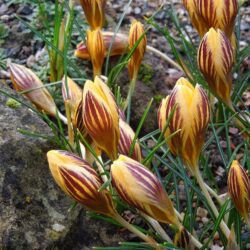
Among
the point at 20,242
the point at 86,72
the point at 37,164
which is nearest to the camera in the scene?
the point at 20,242

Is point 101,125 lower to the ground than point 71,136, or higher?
higher

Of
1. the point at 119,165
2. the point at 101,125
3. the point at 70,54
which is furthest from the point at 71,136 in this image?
the point at 70,54

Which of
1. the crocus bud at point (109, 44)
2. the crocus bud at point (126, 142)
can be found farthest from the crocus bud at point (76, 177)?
the crocus bud at point (109, 44)

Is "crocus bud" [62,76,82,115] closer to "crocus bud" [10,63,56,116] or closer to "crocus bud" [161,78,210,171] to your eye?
"crocus bud" [10,63,56,116]

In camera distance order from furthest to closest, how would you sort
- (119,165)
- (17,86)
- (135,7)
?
(135,7) → (17,86) → (119,165)

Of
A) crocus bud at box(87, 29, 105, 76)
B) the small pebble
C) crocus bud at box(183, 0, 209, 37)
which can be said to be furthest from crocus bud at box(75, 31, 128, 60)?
the small pebble

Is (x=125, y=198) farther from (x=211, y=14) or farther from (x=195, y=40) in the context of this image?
(x=195, y=40)
